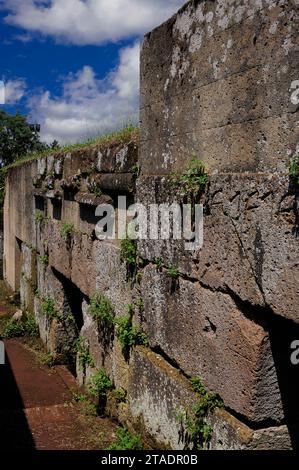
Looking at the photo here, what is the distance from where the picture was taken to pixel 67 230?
236 inches

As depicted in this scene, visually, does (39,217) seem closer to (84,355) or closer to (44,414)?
(84,355)

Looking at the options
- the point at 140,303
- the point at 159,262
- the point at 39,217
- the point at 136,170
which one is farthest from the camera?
the point at 39,217

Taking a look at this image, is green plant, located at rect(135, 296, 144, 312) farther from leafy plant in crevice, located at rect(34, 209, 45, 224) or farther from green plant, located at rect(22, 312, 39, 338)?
green plant, located at rect(22, 312, 39, 338)

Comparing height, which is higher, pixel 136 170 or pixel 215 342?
pixel 136 170

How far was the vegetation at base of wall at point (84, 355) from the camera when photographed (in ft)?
17.4

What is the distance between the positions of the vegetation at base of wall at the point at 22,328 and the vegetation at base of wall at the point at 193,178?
5392 mm

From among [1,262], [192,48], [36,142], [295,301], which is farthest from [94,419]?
[36,142]

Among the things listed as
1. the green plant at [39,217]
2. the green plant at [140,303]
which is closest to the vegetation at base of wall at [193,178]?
the green plant at [140,303]

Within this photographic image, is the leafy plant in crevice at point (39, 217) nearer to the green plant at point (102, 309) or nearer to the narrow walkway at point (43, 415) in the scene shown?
the narrow walkway at point (43, 415)

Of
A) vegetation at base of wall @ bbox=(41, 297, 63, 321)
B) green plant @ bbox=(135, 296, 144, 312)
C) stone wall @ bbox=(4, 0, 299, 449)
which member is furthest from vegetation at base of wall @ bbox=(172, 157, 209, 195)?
vegetation at base of wall @ bbox=(41, 297, 63, 321)

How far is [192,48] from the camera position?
327 cm

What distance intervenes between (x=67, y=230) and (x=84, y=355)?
1.44 meters

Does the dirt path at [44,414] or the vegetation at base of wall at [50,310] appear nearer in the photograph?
the dirt path at [44,414]

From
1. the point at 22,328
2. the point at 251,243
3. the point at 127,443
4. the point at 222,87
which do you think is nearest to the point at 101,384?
the point at 127,443
